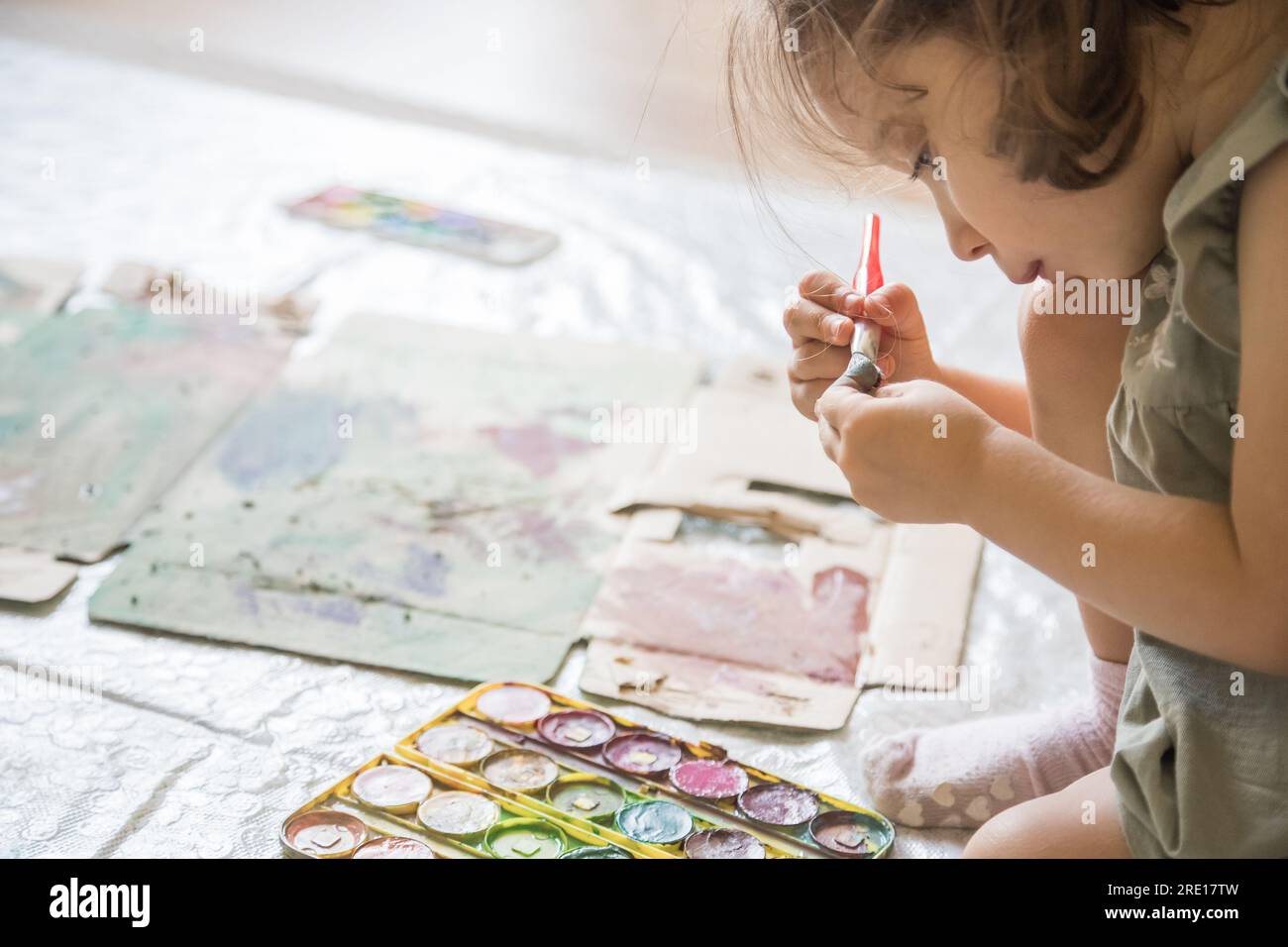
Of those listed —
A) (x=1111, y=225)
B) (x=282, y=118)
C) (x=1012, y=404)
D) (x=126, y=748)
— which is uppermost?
(x=282, y=118)

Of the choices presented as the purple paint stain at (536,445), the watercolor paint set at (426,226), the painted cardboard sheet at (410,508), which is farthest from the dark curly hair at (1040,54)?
the watercolor paint set at (426,226)

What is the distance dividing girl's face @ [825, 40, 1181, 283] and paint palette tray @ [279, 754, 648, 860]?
0.43 meters

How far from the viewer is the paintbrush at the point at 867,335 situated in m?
0.81

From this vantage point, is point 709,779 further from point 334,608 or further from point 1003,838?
point 334,608

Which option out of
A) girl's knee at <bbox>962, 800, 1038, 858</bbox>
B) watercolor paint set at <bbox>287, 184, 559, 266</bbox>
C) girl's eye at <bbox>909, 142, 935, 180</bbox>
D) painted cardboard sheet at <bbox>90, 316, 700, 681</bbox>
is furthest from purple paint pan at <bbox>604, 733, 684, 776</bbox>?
watercolor paint set at <bbox>287, 184, 559, 266</bbox>

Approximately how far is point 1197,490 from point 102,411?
0.99m

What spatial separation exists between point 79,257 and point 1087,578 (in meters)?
1.33

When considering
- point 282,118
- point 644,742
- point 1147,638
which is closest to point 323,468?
point 644,742

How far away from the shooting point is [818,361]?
899 mm

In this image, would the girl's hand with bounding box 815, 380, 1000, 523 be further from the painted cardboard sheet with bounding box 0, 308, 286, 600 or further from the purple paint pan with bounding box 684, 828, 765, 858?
the painted cardboard sheet with bounding box 0, 308, 286, 600

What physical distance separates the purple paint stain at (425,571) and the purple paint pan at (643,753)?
231mm

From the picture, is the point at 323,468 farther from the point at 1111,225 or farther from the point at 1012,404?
the point at 1111,225

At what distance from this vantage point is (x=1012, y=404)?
960mm

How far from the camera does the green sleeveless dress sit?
67 centimetres
